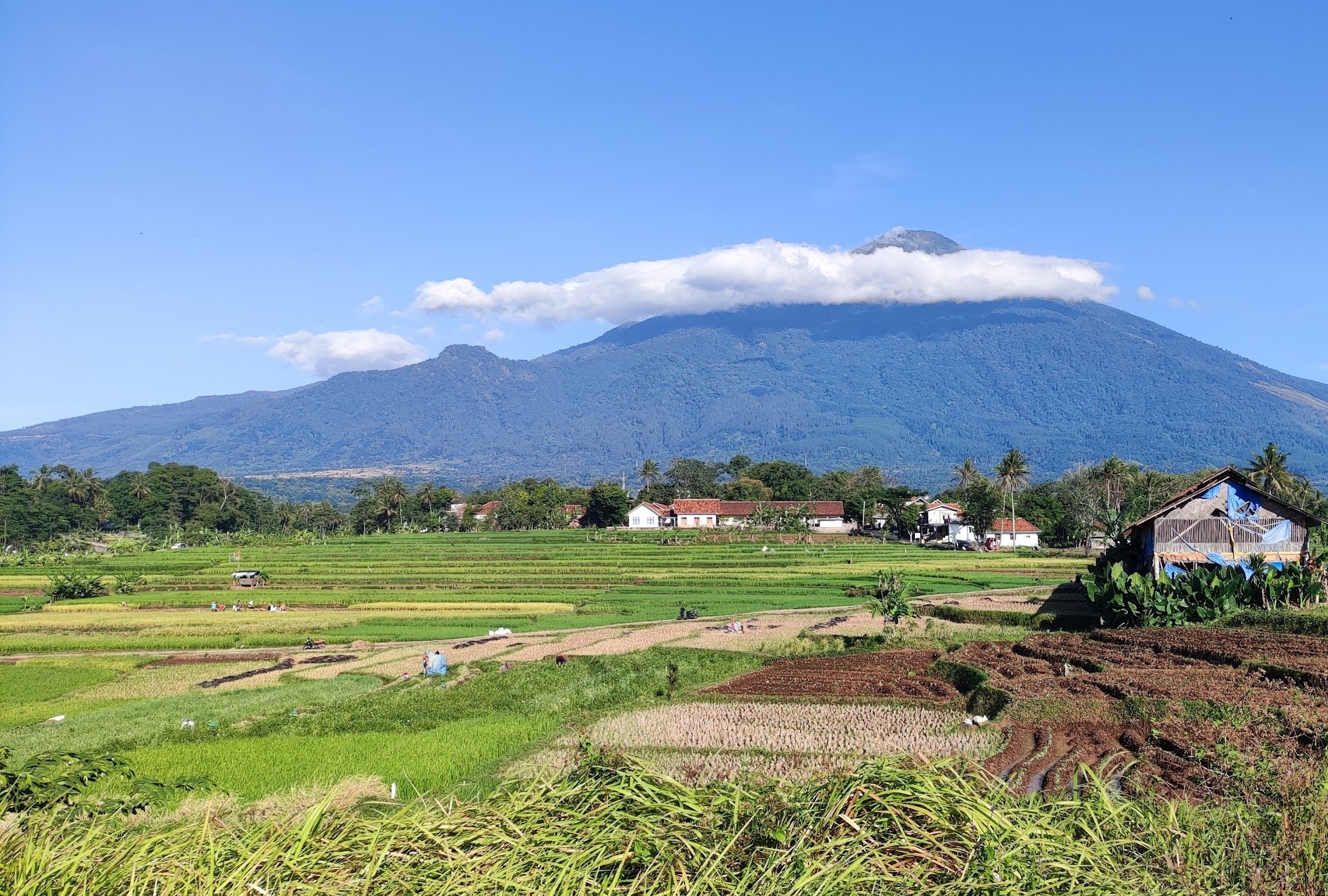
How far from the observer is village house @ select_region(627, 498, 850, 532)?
110 meters

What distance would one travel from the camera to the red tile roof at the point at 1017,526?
91.7 meters

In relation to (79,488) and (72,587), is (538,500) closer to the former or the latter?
(79,488)

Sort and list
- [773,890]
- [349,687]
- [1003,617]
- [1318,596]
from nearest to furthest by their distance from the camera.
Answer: [773,890] < [349,687] < [1318,596] < [1003,617]

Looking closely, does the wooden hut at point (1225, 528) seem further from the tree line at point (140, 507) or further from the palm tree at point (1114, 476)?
the tree line at point (140, 507)

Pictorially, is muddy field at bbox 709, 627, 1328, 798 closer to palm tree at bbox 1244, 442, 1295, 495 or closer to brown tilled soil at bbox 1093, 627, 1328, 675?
brown tilled soil at bbox 1093, 627, 1328, 675

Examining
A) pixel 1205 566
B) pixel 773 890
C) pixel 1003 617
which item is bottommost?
pixel 1003 617

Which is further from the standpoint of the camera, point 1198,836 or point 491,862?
point 1198,836

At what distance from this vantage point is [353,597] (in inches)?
1873

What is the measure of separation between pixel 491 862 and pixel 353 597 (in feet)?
152

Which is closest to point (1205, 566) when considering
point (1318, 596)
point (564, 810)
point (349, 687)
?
point (1318, 596)

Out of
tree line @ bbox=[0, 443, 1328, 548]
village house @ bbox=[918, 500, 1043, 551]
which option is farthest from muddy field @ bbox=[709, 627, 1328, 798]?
village house @ bbox=[918, 500, 1043, 551]

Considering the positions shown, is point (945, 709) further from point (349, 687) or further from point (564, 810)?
point (564, 810)

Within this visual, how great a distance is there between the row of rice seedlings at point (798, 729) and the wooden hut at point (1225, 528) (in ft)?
56.3

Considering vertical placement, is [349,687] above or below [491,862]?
below
